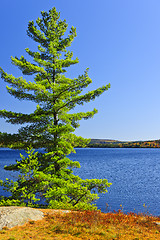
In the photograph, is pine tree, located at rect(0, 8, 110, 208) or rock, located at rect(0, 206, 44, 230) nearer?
rock, located at rect(0, 206, 44, 230)

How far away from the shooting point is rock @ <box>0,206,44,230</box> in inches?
368

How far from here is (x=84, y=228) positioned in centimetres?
879

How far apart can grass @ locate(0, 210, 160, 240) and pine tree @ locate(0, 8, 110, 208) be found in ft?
12.8

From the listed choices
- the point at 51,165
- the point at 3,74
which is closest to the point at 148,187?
the point at 51,165

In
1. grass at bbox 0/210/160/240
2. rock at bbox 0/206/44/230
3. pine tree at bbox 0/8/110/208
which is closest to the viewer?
grass at bbox 0/210/160/240

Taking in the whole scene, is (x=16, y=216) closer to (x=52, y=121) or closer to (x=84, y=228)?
(x=84, y=228)

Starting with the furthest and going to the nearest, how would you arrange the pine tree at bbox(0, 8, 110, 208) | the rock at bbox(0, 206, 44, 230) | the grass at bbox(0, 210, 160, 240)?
the pine tree at bbox(0, 8, 110, 208), the rock at bbox(0, 206, 44, 230), the grass at bbox(0, 210, 160, 240)

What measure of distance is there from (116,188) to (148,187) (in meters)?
5.47

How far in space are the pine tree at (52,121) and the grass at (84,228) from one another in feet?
12.8

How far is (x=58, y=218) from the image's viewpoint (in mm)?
10266

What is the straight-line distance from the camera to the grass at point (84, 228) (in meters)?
8.09

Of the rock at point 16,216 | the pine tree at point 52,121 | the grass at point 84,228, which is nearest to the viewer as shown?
the grass at point 84,228

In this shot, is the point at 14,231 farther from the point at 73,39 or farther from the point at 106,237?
the point at 73,39

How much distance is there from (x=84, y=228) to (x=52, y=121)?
31.4 feet
